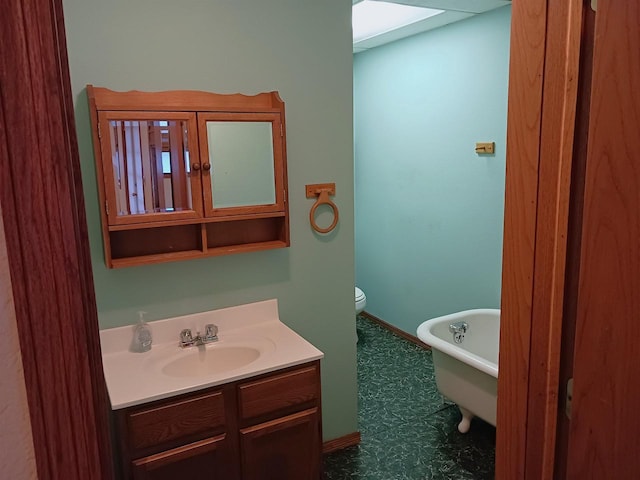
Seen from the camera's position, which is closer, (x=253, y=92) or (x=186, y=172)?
(x=186, y=172)

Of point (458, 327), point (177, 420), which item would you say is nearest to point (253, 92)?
point (177, 420)

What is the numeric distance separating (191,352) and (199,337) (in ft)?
0.28

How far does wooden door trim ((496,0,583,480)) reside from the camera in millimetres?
892

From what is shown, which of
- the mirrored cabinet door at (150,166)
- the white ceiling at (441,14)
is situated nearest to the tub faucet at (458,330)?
the mirrored cabinet door at (150,166)

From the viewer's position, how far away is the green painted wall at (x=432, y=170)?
3.31 m

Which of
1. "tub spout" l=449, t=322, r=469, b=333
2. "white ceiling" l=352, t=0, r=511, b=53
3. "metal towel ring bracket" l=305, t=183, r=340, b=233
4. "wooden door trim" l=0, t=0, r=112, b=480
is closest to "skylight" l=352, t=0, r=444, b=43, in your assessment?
"white ceiling" l=352, t=0, r=511, b=53

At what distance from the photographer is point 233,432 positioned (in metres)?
1.98

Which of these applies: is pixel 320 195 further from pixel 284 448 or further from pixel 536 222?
pixel 536 222

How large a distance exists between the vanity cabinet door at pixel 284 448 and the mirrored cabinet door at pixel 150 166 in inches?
37.0

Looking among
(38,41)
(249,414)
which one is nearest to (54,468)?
(38,41)

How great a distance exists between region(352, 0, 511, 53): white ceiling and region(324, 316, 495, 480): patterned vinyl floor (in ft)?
8.09

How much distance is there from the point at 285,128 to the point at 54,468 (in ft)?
6.34

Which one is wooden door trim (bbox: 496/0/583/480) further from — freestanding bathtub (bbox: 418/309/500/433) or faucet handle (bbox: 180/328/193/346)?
faucet handle (bbox: 180/328/193/346)

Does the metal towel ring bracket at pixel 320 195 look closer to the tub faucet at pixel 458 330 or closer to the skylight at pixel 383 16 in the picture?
the tub faucet at pixel 458 330
